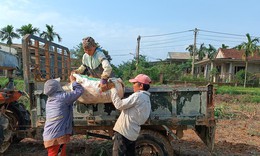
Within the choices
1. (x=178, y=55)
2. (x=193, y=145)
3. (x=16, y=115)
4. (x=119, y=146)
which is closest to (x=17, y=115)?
(x=16, y=115)

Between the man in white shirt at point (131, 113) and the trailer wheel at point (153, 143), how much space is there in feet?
1.33

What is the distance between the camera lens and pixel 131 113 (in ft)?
10.9

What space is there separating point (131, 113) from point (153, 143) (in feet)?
2.67

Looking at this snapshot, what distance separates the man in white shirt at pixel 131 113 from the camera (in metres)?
→ 3.25

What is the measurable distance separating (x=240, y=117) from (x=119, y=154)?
26.1ft

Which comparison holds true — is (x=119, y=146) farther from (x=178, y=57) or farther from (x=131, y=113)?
(x=178, y=57)

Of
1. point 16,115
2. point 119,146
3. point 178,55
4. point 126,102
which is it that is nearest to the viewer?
point 126,102

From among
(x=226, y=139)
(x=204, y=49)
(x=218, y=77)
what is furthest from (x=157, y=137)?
(x=204, y=49)

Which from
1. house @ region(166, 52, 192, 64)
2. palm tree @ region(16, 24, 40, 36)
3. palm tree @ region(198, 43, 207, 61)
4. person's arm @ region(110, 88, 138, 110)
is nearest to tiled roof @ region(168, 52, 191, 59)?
house @ region(166, 52, 192, 64)

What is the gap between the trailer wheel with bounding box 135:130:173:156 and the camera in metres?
3.82

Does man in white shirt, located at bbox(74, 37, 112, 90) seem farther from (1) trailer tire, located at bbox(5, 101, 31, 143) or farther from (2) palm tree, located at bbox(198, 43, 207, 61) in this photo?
(2) palm tree, located at bbox(198, 43, 207, 61)

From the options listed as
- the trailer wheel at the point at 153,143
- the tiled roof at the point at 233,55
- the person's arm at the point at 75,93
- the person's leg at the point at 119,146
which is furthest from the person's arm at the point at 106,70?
the tiled roof at the point at 233,55

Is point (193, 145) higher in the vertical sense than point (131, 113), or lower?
lower

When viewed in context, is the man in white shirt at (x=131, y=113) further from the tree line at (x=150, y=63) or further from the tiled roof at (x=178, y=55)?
the tiled roof at (x=178, y=55)
